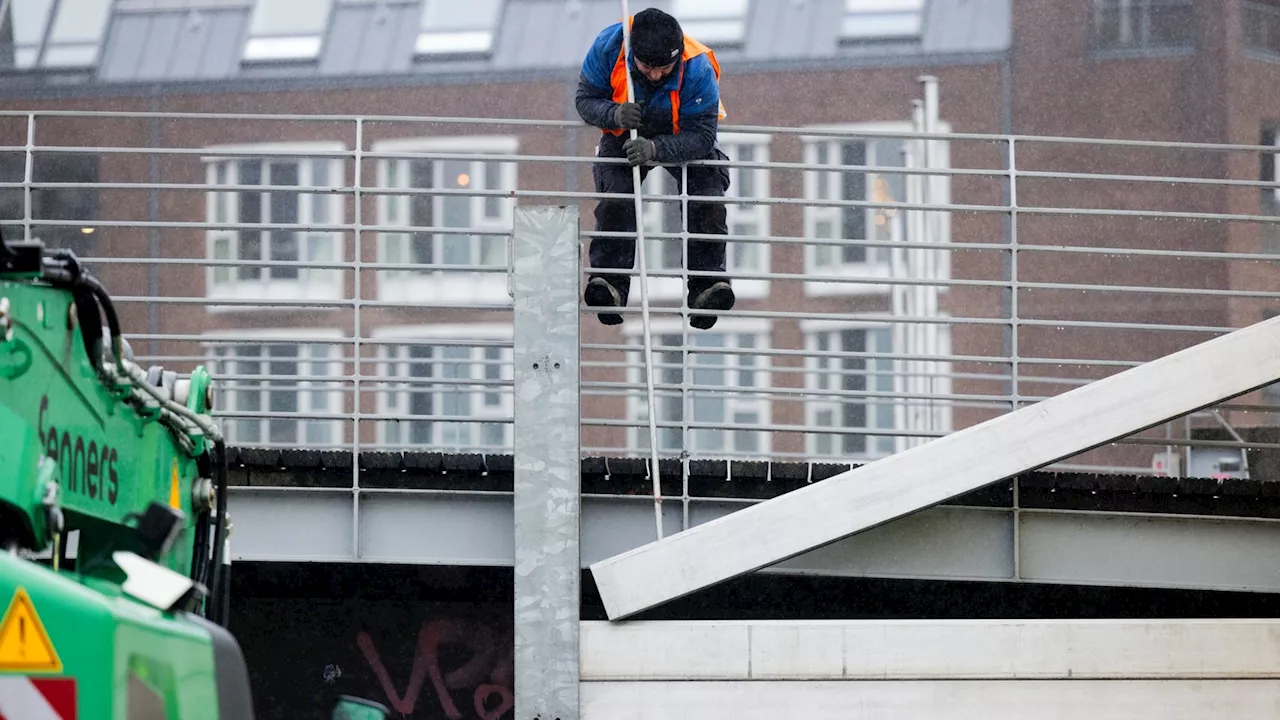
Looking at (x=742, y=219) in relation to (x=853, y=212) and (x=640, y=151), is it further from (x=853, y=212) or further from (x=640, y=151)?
(x=640, y=151)

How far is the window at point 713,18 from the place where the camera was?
37.0 m

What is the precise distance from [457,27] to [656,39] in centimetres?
3016

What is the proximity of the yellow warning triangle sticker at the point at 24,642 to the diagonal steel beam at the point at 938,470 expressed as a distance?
3865mm

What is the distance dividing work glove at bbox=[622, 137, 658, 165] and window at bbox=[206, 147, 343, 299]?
1057 inches

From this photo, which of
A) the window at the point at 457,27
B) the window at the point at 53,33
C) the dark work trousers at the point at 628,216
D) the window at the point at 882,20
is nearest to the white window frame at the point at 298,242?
the window at the point at 457,27

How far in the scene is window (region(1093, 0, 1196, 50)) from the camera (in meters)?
34.4

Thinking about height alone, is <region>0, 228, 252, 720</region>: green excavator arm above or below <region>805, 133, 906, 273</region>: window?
below

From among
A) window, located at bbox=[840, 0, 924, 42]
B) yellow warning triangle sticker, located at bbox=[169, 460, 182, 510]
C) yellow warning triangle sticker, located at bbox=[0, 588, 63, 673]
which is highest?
window, located at bbox=[840, 0, 924, 42]

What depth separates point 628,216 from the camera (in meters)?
8.76

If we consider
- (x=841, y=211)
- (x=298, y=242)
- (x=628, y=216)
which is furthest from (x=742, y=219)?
(x=628, y=216)

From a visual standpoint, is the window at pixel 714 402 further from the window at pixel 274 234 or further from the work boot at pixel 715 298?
the work boot at pixel 715 298

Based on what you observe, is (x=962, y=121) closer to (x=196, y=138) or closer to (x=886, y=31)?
(x=886, y=31)

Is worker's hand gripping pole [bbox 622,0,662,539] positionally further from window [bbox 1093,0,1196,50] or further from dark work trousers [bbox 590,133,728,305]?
window [bbox 1093,0,1196,50]

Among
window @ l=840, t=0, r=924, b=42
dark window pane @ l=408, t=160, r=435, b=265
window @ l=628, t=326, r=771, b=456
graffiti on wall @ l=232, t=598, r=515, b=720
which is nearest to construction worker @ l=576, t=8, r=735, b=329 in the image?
graffiti on wall @ l=232, t=598, r=515, b=720
